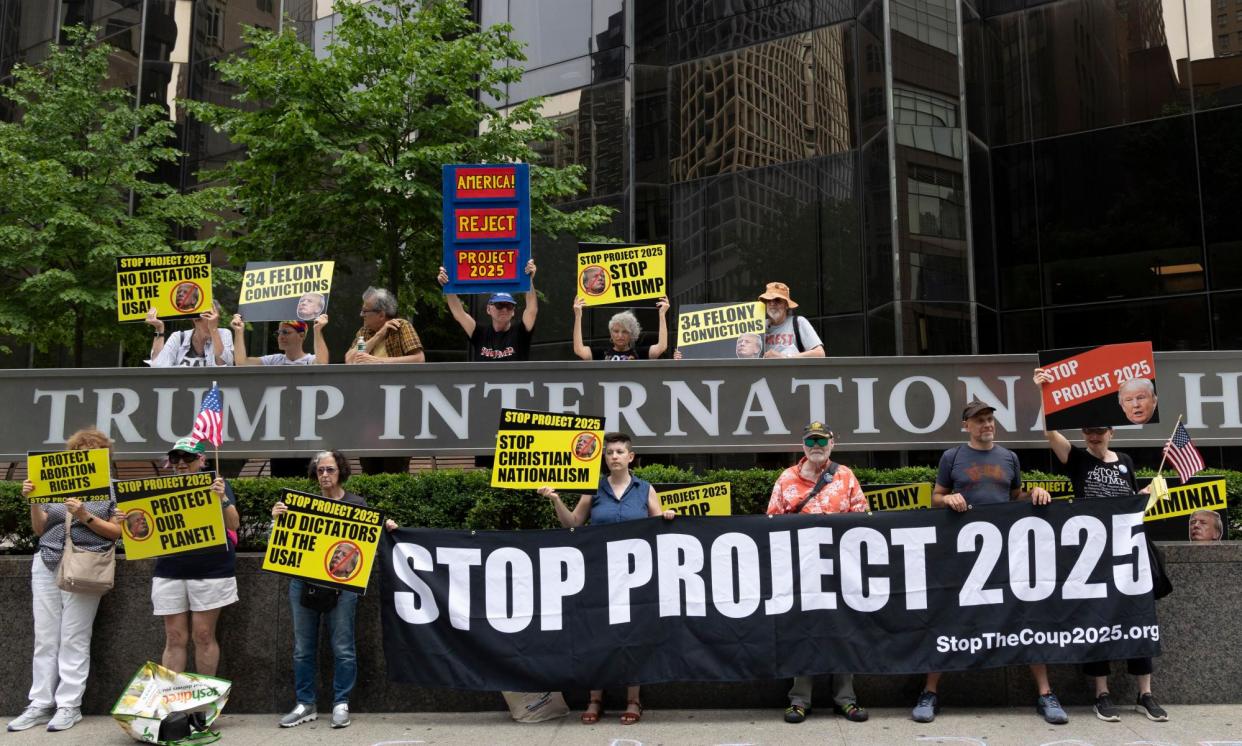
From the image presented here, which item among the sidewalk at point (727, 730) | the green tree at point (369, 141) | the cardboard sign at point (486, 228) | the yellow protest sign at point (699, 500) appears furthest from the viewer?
the green tree at point (369, 141)

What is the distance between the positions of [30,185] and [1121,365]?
15.8 metres

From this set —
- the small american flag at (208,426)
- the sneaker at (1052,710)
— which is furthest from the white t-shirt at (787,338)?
the small american flag at (208,426)

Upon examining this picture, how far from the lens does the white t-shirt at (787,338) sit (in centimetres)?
841

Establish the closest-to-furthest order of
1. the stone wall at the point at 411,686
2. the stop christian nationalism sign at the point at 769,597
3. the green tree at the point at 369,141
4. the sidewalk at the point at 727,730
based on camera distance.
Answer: the sidewalk at the point at 727,730
the stop christian nationalism sign at the point at 769,597
the stone wall at the point at 411,686
the green tree at the point at 369,141

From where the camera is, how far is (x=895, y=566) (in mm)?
6699

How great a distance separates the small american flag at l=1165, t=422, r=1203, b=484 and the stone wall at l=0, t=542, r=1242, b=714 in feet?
1.63

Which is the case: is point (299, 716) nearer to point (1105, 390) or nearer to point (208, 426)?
point (208, 426)

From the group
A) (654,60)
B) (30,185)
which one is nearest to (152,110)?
(30,185)

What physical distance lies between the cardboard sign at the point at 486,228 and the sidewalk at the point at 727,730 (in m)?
3.51

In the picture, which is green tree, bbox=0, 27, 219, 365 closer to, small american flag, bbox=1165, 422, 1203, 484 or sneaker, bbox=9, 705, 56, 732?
sneaker, bbox=9, 705, 56, 732

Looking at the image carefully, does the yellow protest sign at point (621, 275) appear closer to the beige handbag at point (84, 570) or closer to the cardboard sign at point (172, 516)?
the cardboard sign at point (172, 516)

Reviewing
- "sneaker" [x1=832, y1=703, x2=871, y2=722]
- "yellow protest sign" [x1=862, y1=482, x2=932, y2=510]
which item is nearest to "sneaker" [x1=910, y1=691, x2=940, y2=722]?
"sneaker" [x1=832, y1=703, x2=871, y2=722]

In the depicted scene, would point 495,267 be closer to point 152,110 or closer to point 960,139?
point 960,139

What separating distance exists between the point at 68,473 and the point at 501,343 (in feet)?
10.5
